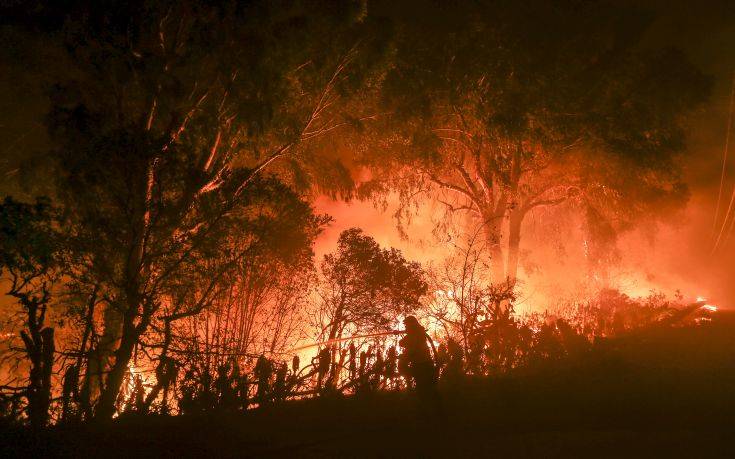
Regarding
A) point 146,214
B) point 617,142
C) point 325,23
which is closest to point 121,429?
point 146,214

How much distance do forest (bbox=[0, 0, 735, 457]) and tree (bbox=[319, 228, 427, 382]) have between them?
0.05 meters

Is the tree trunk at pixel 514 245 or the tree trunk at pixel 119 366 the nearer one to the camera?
the tree trunk at pixel 119 366

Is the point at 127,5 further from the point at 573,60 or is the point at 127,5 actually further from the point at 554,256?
the point at 554,256

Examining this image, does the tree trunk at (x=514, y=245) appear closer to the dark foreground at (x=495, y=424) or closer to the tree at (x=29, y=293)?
the dark foreground at (x=495, y=424)

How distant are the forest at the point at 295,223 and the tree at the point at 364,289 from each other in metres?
0.05

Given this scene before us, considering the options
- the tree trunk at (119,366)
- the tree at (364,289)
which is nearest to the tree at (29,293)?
the tree trunk at (119,366)

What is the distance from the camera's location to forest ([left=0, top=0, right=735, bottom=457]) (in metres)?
8.12

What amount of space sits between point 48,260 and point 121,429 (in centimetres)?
259

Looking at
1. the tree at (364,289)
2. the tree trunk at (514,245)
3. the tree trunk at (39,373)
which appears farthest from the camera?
the tree trunk at (514,245)

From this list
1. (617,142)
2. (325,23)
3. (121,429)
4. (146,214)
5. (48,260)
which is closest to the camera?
(121,429)

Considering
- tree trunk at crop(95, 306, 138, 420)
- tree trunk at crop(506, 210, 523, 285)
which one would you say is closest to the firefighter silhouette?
tree trunk at crop(95, 306, 138, 420)

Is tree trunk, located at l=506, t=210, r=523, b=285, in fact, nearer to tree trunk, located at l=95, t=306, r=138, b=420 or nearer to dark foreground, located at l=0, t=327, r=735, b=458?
dark foreground, located at l=0, t=327, r=735, b=458

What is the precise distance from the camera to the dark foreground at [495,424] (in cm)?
628

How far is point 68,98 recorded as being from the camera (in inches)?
436
